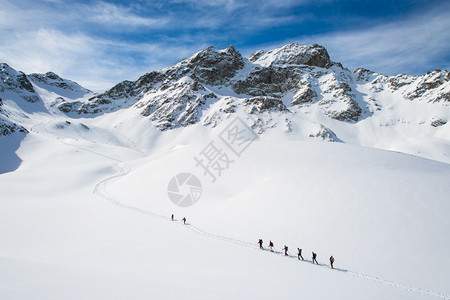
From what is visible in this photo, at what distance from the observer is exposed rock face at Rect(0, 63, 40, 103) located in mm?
126375

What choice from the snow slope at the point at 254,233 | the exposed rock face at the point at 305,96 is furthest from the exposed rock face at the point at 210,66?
the snow slope at the point at 254,233

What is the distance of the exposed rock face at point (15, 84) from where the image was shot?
12638cm

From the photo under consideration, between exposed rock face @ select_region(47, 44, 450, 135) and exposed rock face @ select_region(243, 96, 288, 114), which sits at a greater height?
exposed rock face @ select_region(47, 44, 450, 135)

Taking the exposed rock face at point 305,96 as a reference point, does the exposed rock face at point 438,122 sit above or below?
below

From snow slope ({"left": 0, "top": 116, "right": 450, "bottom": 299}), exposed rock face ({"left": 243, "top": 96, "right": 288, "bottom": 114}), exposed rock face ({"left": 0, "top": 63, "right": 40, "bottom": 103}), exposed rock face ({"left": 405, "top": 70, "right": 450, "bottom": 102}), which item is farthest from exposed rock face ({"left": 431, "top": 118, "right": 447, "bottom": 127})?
exposed rock face ({"left": 0, "top": 63, "right": 40, "bottom": 103})

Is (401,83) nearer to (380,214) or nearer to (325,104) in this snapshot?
(325,104)

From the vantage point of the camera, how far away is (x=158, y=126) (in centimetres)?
11319

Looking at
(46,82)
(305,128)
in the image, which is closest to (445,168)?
(305,128)

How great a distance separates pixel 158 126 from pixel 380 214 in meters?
106

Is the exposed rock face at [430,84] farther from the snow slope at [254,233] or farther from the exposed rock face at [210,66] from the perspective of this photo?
the snow slope at [254,233]

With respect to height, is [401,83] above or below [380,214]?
above

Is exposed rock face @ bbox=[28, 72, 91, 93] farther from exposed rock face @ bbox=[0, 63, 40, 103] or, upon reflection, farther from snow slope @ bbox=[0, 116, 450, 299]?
snow slope @ bbox=[0, 116, 450, 299]

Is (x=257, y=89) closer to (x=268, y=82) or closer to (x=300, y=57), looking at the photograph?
(x=268, y=82)

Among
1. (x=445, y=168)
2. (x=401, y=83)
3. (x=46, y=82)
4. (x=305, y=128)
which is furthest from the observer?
(x=46, y=82)
